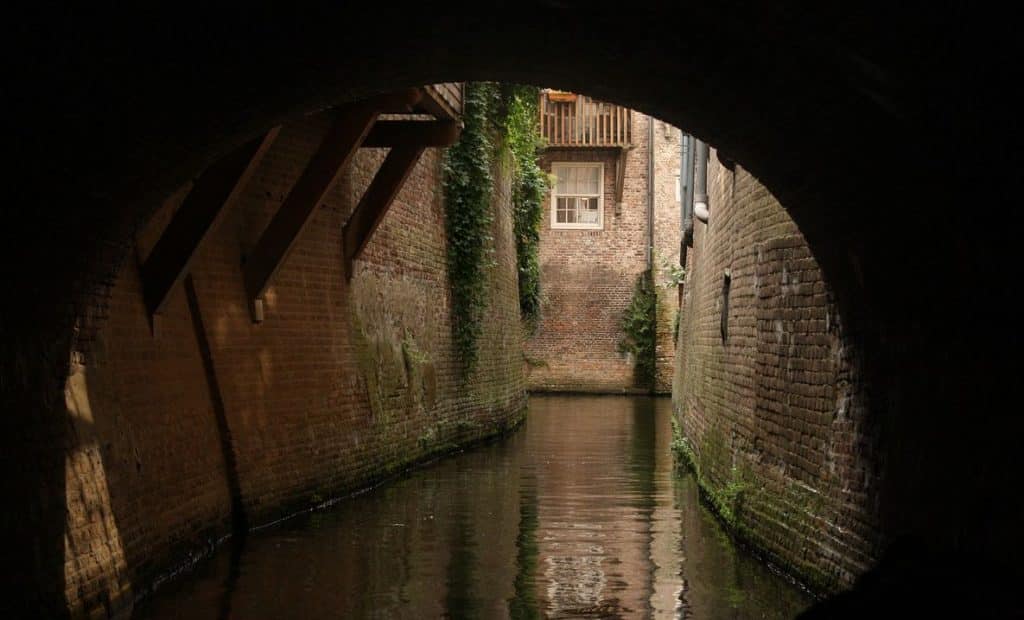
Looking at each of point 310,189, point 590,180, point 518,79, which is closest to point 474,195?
point 310,189

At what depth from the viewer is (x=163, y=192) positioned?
6.67m

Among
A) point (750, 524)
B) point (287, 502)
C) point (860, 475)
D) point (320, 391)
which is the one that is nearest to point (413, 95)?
point (320, 391)

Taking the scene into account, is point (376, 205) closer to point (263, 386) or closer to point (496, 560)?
point (263, 386)

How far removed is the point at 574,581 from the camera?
772 centimetres

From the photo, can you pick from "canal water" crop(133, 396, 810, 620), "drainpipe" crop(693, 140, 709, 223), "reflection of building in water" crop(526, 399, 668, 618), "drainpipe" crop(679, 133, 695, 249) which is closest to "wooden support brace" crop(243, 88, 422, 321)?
"canal water" crop(133, 396, 810, 620)

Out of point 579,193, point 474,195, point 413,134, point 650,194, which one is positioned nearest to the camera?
point 413,134

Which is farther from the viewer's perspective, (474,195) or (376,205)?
(474,195)

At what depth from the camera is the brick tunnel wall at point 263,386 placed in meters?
6.89

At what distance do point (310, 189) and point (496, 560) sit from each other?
3.86 metres

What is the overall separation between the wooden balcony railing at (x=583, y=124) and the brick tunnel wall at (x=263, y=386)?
13.3m

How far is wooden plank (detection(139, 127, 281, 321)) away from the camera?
315 inches

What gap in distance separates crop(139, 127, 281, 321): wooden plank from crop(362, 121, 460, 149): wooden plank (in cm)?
377

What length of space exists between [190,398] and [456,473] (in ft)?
17.9

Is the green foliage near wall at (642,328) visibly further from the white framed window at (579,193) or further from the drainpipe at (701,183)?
the drainpipe at (701,183)
